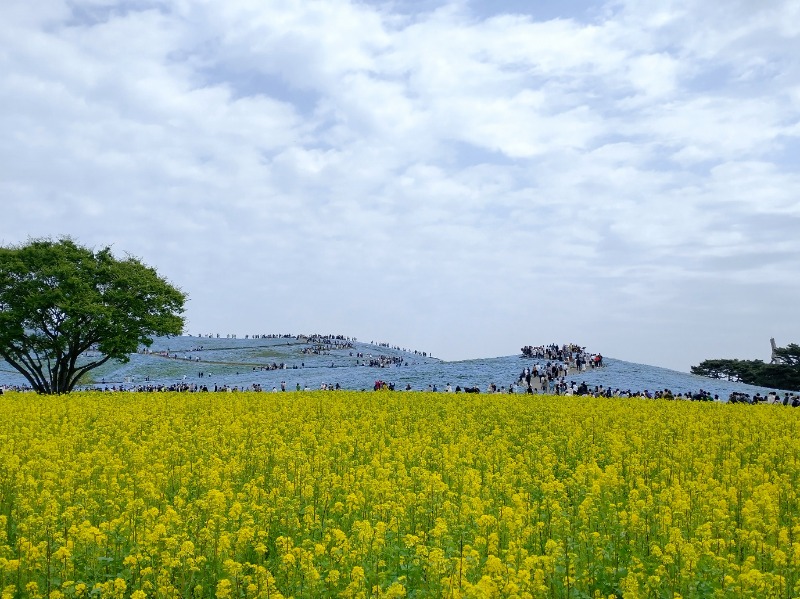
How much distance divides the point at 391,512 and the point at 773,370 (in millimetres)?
90330

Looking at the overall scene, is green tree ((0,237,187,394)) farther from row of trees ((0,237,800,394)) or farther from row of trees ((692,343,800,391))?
row of trees ((692,343,800,391))

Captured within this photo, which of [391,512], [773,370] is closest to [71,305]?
[391,512]

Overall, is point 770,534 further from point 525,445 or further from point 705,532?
point 525,445

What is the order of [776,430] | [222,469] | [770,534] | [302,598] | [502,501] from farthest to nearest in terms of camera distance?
[776,430] < [222,469] < [502,501] < [770,534] < [302,598]

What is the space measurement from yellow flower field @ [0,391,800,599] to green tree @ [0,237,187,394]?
22.8m

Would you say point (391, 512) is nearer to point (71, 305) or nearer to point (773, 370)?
point (71, 305)

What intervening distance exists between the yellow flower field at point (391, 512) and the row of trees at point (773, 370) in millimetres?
70942

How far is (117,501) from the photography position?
12930 mm

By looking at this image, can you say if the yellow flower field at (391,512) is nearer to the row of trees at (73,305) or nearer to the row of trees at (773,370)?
the row of trees at (73,305)

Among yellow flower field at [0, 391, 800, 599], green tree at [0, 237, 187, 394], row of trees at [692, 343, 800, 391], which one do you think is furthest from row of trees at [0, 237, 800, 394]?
row of trees at [692, 343, 800, 391]

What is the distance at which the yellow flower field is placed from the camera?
29.0 feet

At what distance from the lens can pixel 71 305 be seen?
45031 millimetres

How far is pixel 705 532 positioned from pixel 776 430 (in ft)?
55.1

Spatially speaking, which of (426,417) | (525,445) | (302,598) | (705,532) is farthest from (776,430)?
(302,598)
